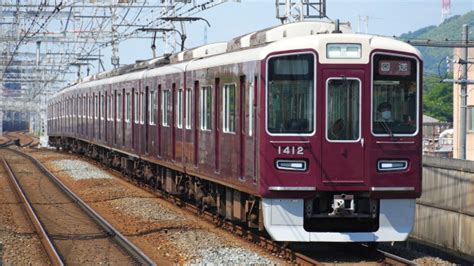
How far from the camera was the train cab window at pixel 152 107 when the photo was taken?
62.9ft

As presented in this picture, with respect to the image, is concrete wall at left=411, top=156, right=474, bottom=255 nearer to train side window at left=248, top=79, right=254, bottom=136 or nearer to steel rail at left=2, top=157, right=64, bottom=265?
train side window at left=248, top=79, right=254, bottom=136

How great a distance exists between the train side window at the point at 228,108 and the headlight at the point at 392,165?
7.84 feet

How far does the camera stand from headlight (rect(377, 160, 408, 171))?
11023mm

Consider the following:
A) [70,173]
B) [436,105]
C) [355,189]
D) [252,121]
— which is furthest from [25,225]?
[436,105]

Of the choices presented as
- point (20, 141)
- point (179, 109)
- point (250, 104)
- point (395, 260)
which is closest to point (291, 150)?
point (250, 104)

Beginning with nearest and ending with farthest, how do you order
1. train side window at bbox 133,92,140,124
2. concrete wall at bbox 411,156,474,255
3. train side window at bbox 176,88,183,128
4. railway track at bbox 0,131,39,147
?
concrete wall at bbox 411,156,474,255
train side window at bbox 176,88,183,128
train side window at bbox 133,92,140,124
railway track at bbox 0,131,39,147

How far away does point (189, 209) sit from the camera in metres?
16.8

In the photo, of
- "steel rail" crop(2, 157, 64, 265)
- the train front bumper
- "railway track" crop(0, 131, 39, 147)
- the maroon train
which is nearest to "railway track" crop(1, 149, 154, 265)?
"steel rail" crop(2, 157, 64, 265)

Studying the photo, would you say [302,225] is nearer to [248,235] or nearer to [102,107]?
[248,235]

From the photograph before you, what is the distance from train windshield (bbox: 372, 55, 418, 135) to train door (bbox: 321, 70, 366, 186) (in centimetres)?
22

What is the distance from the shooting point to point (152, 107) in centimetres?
1952

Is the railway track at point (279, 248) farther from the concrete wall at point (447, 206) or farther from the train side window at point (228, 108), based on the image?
the concrete wall at point (447, 206)

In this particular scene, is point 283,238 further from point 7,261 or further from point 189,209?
point 189,209

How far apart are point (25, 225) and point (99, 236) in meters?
2.28
